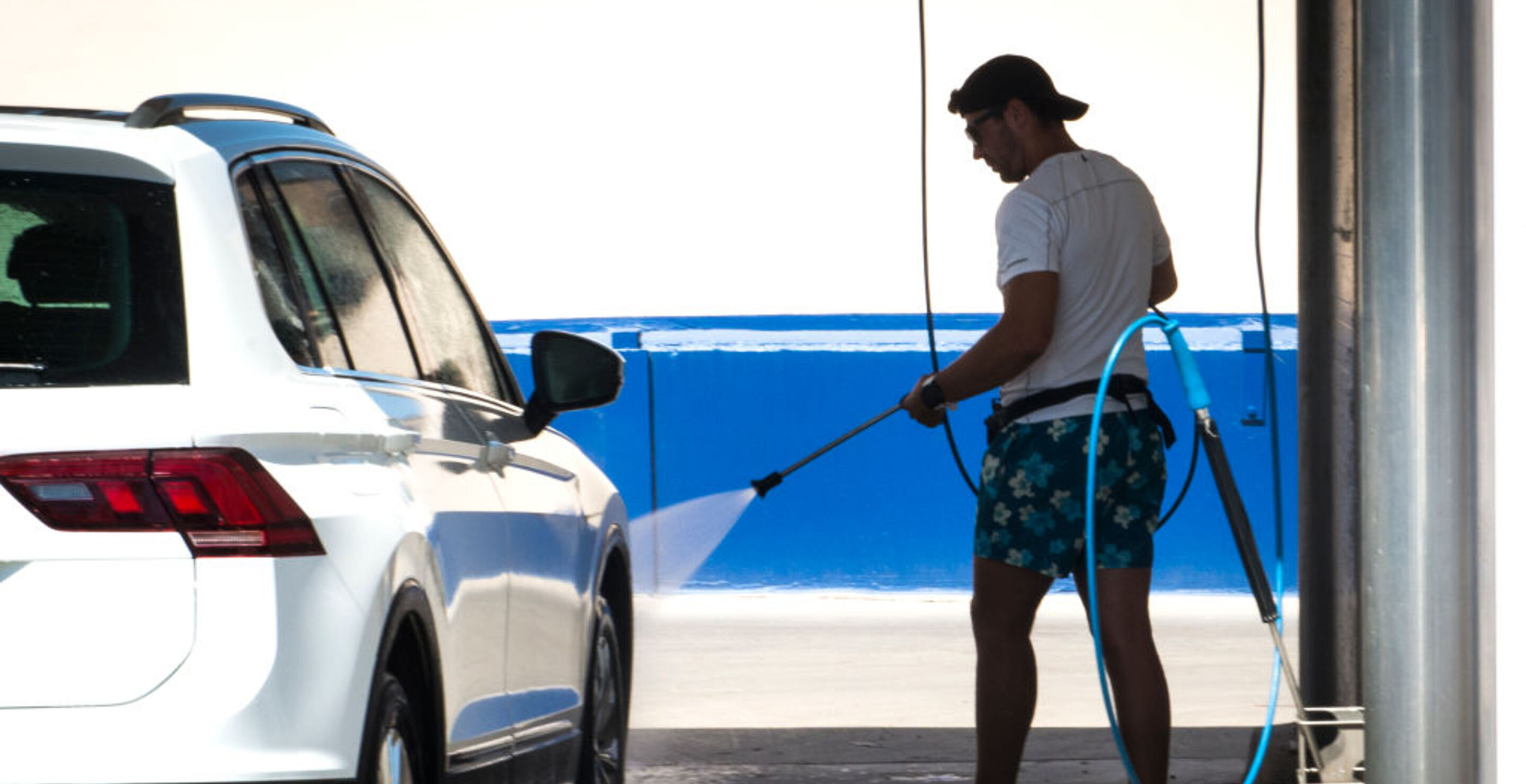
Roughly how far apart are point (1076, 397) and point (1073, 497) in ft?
0.77

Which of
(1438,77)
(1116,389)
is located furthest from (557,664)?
(1438,77)

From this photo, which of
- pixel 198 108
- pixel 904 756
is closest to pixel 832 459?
pixel 904 756

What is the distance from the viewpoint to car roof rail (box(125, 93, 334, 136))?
3.32 metres

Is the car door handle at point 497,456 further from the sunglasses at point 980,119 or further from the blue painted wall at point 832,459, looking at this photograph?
the blue painted wall at point 832,459

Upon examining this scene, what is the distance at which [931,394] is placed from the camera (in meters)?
5.08

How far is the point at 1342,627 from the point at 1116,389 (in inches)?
54.4

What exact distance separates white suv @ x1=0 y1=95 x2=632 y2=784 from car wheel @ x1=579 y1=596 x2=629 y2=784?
108 cm

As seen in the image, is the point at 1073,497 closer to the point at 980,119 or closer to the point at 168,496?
the point at 980,119

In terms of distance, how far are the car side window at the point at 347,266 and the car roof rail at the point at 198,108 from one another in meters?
0.16

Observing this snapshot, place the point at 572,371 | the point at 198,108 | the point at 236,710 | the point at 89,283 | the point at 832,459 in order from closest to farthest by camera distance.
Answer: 1. the point at 236,710
2. the point at 89,283
3. the point at 198,108
4. the point at 572,371
5. the point at 832,459

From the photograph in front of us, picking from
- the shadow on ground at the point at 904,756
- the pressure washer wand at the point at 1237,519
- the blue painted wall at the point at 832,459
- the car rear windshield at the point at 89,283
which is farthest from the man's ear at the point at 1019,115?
the blue painted wall at the point at 832,459

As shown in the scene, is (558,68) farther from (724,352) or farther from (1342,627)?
(1342,627)

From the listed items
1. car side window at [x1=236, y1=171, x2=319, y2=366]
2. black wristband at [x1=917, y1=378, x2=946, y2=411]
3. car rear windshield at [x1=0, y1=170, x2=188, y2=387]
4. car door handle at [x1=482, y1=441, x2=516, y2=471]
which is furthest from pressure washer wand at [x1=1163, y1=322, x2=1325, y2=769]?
car rear windshield at [x1=0, y1=170, x2=188, y2=387]

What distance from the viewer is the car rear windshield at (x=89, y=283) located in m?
2.92
